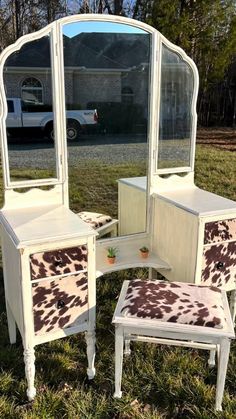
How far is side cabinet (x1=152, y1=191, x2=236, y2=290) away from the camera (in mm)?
2111

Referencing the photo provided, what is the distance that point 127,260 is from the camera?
2.38 m

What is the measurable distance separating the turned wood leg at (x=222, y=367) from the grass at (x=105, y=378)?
2.9 inches

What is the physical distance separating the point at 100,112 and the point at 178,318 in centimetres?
127

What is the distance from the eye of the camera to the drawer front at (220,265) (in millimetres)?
2176

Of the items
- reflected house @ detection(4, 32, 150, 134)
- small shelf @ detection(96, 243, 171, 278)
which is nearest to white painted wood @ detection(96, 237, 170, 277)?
small shelf @ detection(96, 243, 171, 278)

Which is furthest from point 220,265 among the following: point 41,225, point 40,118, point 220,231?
point 40,118

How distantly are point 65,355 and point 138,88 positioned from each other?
169cm

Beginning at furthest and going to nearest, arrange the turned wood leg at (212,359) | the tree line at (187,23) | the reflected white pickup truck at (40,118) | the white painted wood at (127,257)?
the tree line at (187,23) < the white painted wood at (127,257) < the turned wood leg at (212,359) < the reflected white pickup truck at (40,118)

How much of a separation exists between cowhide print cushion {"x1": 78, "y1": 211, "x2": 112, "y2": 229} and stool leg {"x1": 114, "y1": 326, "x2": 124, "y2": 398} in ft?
2.72

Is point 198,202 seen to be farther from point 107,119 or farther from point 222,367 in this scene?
point 222,367

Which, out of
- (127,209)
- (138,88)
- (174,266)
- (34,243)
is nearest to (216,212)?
(174,266)

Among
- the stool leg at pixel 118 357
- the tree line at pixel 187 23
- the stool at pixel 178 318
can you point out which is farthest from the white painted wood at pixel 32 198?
the tree line at pixel 187 23

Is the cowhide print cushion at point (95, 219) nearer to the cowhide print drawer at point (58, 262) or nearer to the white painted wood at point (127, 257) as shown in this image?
the white painted wood at point (127, 257)

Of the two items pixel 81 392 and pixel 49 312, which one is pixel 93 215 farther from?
pixel 81 392
